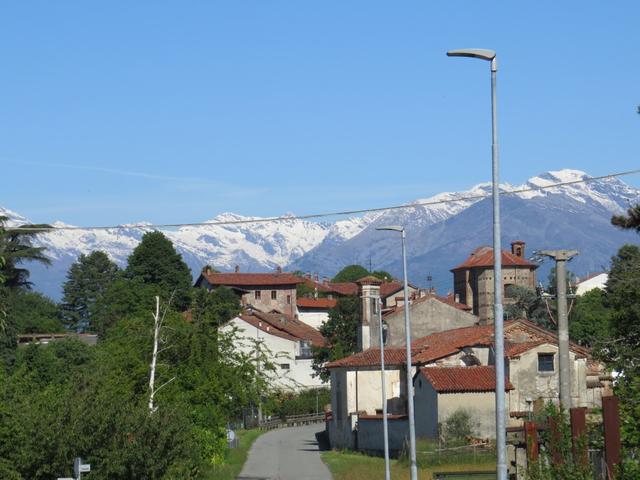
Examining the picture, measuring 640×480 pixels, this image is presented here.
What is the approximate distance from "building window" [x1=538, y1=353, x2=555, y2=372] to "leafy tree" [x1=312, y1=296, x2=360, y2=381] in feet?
160

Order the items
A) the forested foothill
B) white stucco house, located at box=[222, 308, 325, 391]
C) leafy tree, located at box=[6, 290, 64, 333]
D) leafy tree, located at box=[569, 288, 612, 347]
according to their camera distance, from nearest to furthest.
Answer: the forested foothill → leafy tree, located at box=[569, 288, 612, 347] → white stucco house, located at box=[222, 308, 325, 391] → leafy tree, located at box=[6, 290, 64, 333]

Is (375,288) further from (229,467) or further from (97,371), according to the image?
(97,371)

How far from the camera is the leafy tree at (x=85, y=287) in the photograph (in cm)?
16962

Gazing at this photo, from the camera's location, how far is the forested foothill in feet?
99.1

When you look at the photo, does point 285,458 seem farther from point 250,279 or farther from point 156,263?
point 250,279

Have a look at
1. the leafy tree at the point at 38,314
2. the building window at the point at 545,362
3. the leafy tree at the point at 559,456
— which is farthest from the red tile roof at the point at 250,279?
the leafy tree at the point at 559,456

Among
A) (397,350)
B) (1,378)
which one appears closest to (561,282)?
(1,378)

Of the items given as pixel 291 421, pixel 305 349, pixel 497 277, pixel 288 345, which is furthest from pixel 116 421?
pixel 305 349

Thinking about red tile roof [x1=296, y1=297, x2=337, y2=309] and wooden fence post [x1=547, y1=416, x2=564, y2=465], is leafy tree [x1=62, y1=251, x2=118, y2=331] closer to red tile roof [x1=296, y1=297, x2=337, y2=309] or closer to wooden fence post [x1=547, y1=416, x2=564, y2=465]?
red tile roof [x1=296, y1=297, x2=337, y2=309]

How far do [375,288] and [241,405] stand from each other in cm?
3255

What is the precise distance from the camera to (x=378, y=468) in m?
53.0

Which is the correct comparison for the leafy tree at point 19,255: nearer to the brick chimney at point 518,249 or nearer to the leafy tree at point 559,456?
the leafy tree at point 559,456

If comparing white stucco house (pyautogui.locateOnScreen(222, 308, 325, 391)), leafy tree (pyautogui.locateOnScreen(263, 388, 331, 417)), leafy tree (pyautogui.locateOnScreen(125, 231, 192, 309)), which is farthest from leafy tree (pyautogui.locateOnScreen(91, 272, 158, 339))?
leafy tree (pyautogui.locateOnScreen(263, 388, 331, 417))

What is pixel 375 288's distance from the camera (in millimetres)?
80000
